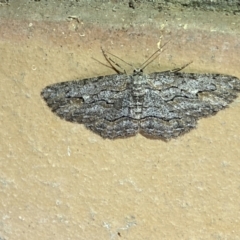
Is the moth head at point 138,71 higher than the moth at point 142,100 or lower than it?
higher

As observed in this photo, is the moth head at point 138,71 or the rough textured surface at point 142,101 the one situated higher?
the moth head at point 138,71

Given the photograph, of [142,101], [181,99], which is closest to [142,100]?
[142,101]

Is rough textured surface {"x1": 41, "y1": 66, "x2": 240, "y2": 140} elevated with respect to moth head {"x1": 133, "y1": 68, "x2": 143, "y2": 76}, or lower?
lower

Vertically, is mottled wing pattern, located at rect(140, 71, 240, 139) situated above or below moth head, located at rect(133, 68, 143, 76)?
below

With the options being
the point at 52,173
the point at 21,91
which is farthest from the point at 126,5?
the point at 52,173
